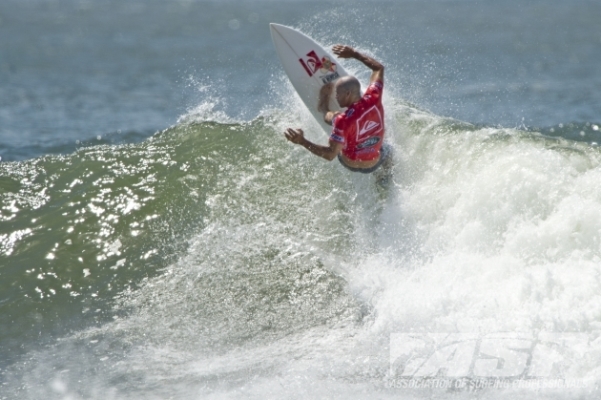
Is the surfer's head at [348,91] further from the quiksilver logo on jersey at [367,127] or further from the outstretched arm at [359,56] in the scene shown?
the outstretched arm at [359,56]

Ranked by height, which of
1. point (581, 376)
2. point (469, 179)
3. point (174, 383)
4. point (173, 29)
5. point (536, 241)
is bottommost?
point (581, 376)

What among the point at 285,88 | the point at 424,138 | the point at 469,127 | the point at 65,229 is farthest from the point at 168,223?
the point at 469,127

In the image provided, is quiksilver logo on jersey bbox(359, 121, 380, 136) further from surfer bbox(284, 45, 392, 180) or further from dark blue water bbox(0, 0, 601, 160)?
dark blue water bbox(0, 0, 601, 160)

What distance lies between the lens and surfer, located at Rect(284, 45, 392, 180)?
698 centimetres

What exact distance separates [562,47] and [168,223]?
1442 cm

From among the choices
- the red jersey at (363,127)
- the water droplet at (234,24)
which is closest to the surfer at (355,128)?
the red jersey at (363,127)

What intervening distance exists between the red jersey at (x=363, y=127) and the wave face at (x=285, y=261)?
65 centimetres

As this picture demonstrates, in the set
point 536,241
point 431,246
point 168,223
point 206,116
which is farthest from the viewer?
point 206,116

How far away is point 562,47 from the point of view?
1923cm

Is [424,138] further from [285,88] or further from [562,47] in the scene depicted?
[562,47]

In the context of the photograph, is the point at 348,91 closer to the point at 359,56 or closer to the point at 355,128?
the point at 355,128

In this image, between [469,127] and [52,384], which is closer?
[52,384]

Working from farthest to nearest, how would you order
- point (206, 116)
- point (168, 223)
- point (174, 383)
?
point (206, 116) < point (168, 223) < point (174, 383)

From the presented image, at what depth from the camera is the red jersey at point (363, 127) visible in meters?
7.06
